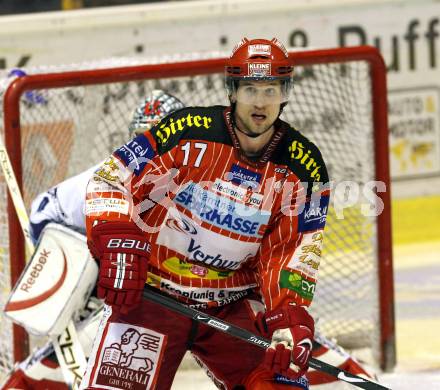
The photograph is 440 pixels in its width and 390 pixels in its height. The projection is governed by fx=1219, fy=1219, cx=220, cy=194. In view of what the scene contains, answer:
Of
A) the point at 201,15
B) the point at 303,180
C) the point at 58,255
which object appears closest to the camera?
the point at 303,180

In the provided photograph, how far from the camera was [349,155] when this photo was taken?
5.19 m

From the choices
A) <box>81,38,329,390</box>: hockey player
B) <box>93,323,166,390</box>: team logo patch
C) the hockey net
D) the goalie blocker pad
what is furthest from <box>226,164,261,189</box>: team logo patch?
the hockey net

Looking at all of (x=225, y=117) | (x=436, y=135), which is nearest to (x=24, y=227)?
(x=225, y=117)

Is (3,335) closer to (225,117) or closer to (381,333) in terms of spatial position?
(381,333)

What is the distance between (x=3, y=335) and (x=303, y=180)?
192cm

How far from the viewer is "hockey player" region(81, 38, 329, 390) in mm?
3049

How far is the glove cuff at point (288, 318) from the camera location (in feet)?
9.95

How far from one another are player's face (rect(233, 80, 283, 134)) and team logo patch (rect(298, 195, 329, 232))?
0.23 meters

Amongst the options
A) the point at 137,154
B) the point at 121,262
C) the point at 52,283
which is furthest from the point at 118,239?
the point at 52,283

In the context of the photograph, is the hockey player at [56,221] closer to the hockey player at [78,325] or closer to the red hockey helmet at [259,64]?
the hockey player at [78,325]

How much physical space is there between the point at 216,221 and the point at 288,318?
331mm

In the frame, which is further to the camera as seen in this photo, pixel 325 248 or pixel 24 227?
pixel 325 248

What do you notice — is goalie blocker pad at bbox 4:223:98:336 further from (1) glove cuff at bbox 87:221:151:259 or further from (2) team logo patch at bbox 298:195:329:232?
(2) team logo patch at bbox 298:195:329:232

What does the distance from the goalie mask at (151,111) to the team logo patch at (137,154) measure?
3.90ft
